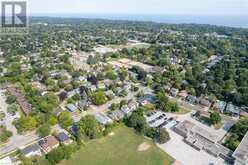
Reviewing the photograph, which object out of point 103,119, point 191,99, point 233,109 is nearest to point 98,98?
point 103,119

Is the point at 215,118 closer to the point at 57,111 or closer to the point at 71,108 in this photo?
the point at 71,108

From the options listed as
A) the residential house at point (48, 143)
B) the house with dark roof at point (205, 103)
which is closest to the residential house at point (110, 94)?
the residential house at point (48, 143)

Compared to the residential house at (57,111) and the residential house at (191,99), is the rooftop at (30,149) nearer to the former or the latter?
the residential house at (57,111)

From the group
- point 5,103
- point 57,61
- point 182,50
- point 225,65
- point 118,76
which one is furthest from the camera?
point 182,50

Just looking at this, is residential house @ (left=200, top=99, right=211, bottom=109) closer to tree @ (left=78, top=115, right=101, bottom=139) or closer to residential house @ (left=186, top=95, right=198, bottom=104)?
residential house @ (left=186, top=95, right=198, bottom=104)

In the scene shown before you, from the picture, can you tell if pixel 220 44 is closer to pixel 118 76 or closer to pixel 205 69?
pixel 205 69

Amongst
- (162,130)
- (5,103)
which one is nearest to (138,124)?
(162,130)

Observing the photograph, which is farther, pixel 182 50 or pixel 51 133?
pixel 182 50
